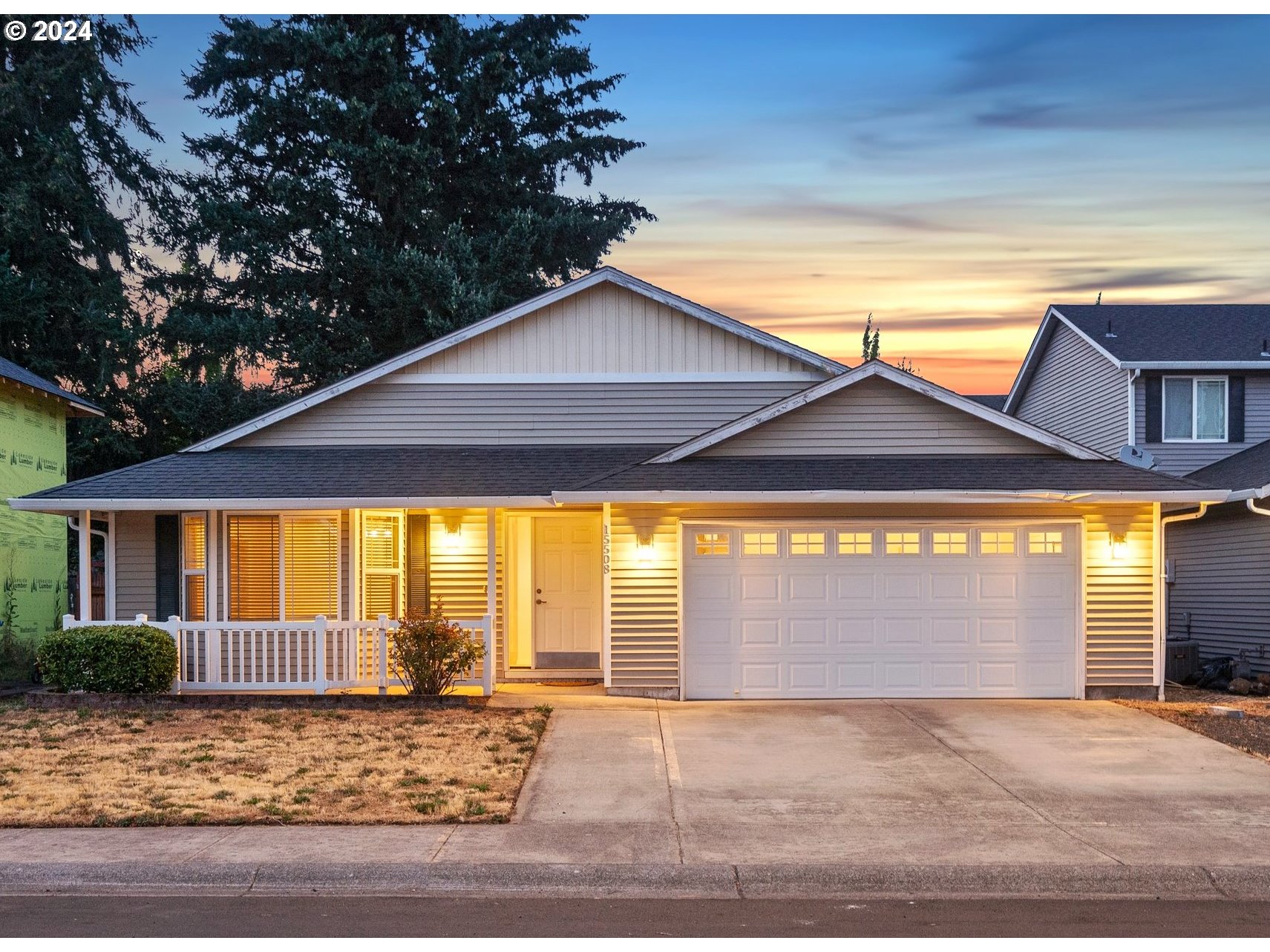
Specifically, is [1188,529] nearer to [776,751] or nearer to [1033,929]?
[776,751]

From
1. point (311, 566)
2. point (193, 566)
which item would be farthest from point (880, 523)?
point (193, 566)

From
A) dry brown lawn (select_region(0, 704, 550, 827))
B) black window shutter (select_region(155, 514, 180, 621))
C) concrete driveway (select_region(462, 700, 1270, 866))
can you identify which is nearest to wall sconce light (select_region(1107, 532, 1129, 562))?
concrete driveway (select_region(462, 700, 1270, 866))

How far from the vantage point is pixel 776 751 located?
11367 millimetres

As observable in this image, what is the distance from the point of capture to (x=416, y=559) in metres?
16.4

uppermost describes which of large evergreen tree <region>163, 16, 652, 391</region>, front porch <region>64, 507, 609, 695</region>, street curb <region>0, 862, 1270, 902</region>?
large evergreen tree <region>163, 16, 652, 391</region>

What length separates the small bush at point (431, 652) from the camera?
14078 millimetres

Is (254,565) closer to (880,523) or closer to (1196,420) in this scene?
(880,523)

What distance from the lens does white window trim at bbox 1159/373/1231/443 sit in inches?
865

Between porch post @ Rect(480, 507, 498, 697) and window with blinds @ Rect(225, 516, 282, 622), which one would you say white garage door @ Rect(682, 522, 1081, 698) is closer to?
porch post @ Rect(480, 507, 498, 697)

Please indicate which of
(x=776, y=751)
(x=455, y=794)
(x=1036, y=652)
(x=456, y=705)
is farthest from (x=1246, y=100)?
(x=455, y=794)

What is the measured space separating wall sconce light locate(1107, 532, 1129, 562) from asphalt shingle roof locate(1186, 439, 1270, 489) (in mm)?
2913

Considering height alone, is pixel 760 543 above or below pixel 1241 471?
below

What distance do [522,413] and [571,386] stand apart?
2.63ft

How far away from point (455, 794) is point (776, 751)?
3.31 m
